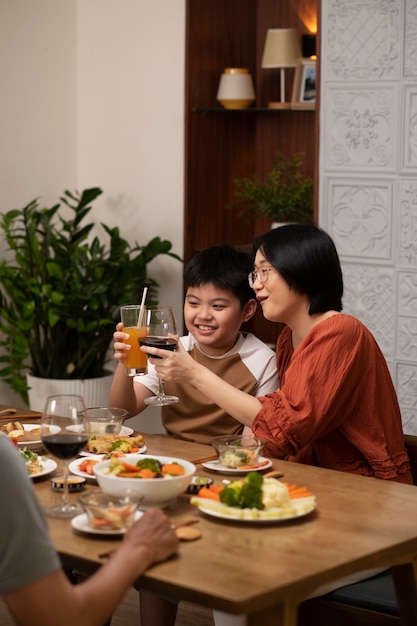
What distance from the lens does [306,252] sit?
262 centimetres

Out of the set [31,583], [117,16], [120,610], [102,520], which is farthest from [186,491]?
[117,16]

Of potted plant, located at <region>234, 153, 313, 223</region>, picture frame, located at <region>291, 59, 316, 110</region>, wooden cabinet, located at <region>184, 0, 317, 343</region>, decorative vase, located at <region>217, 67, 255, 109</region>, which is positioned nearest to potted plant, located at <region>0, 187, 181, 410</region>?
wooden cabinet, located at <region>184, 0, 317, 343</region>

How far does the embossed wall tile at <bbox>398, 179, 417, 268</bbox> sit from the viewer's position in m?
4.09

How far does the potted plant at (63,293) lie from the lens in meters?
4.63

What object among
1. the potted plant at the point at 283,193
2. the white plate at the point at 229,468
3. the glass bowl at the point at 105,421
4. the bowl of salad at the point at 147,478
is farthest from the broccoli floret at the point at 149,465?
the potted plant at the point at 283,193

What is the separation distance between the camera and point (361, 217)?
167 inches

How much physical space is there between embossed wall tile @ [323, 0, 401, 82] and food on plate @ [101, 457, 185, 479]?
8.16 feet

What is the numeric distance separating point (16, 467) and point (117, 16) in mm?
3825

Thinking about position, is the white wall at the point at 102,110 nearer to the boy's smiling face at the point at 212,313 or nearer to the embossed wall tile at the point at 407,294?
the embossed wall tile at the point at 407,294

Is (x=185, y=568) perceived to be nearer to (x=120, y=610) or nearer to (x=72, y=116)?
(x=120, y=610)

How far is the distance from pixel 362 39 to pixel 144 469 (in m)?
2.64

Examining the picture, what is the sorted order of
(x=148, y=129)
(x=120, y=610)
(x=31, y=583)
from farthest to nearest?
(x=148, y=129) < (x=120, y=610) < (x=31, y=583)

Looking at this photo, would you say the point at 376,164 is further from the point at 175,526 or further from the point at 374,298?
the point at 175,526

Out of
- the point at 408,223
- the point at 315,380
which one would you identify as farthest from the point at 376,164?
the point at 315,380
